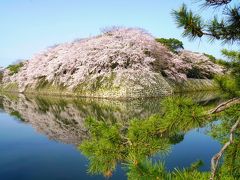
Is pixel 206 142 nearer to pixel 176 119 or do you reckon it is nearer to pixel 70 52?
pixel 176 119

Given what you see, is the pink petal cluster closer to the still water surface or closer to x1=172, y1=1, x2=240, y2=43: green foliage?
the still water surface

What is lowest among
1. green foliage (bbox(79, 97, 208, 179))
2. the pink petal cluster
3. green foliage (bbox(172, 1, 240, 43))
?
the pink petal cluster

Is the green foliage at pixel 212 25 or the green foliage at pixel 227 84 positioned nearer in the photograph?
the green foliage at pixel 212 25

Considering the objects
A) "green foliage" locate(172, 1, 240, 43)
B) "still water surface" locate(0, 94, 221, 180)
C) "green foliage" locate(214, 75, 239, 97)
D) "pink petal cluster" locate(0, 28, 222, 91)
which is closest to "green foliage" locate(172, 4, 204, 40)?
"green foliage" locate(172, 1, 240, 43)

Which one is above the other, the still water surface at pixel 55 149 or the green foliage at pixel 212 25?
the green foliage at pixel 212 25

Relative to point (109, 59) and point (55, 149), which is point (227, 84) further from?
point (109, 59)

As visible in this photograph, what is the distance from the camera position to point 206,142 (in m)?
11.0

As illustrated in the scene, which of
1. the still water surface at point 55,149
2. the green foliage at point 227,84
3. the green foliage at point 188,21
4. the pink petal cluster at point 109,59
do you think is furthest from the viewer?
the pink petal cluster at point 109,59

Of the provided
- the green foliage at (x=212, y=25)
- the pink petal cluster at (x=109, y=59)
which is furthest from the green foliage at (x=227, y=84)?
the pink petal cluster at (x=109, y=59)

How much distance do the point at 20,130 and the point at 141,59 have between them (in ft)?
53.4

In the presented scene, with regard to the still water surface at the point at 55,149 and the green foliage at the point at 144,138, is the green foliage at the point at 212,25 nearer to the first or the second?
the green foliage at the point at 144,138

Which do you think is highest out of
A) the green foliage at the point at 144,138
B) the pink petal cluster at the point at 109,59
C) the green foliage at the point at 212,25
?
the green foliage at the point at 212,25

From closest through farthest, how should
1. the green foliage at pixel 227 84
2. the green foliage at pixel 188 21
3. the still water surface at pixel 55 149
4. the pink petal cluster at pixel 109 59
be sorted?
the green foliage at pixel 188 21
the green foliage at pixel 227 84
the still water surface at pixel 55 149
the pink petal cluster at pixel 109 59

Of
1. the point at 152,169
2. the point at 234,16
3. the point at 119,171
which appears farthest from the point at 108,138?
the point at 119,171
